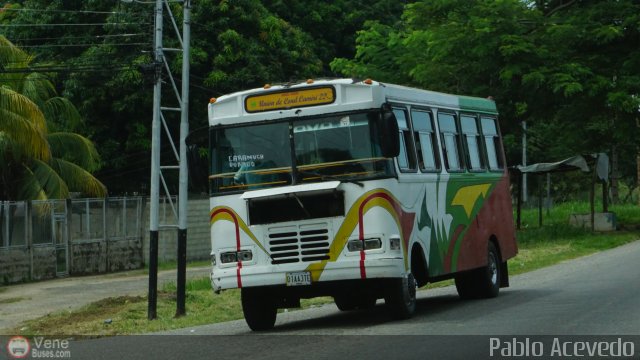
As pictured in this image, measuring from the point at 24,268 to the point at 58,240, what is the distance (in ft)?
6.23

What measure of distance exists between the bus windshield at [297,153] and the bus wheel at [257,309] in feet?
4.70

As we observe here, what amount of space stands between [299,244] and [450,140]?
390 centimetres

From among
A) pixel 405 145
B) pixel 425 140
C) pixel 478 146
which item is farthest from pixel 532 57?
pixel 405 145

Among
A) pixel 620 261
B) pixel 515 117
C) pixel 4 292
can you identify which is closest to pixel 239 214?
pixel 620 261

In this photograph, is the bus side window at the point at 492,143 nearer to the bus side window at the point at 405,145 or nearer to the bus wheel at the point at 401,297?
the bus side window at the point at 405,145

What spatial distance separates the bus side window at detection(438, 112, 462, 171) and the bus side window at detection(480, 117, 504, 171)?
1.52m

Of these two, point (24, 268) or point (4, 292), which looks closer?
point (4, 292)

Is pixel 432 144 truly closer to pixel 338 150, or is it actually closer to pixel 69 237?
pixel 338 150

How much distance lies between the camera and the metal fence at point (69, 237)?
2992 centimetres

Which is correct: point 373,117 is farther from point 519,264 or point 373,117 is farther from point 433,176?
point 519,264

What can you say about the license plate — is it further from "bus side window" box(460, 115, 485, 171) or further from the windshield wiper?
"bus side window" box(460, 115, 485, 171)

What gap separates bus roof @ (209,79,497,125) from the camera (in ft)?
47.0

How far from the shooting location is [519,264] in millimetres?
26859

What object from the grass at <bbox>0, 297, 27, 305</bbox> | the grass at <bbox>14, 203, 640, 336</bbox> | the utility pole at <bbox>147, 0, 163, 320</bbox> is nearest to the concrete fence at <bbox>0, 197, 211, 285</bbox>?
the grass at <bbox>0, 297, 27, 305</bbox>
